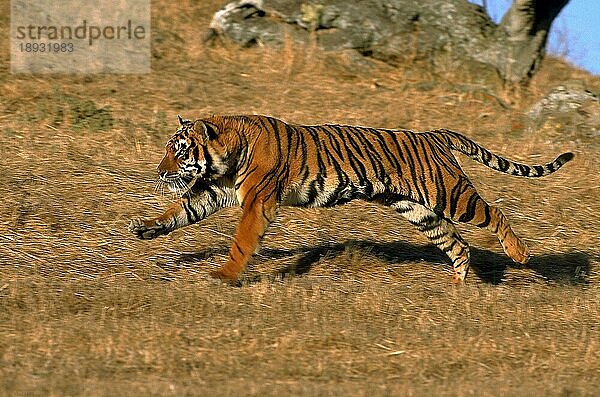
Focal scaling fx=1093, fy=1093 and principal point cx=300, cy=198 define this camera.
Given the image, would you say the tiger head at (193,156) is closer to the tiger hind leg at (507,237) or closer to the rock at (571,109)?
the tiger hind leg at (507,237)

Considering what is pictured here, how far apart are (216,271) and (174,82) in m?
7.34

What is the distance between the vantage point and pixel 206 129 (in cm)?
798

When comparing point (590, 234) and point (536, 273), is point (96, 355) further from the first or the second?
point (590, 234)

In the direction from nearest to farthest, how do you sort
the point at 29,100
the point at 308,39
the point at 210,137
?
the point at 210,137
the point at 29,100
the point at 308,39

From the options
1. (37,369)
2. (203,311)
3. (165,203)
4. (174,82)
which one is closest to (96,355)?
(37,369)

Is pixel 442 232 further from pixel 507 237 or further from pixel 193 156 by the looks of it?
pixel 193 156

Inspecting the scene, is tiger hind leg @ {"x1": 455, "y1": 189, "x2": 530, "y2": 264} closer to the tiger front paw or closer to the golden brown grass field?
the golden brown grass field

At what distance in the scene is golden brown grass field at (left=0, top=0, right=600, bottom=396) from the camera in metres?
6.06

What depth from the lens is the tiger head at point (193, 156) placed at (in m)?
7.98

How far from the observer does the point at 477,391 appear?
18.2ft

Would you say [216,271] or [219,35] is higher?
[219,35]

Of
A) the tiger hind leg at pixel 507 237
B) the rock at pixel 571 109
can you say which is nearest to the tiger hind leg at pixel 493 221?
the tiger hind leg at pixel 507 237

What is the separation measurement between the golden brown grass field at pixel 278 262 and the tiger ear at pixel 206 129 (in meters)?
1.09

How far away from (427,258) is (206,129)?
8.73 feet
